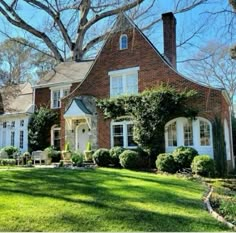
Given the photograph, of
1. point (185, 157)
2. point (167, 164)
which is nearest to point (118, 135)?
point (167, 164)

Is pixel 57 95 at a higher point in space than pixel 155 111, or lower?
higher

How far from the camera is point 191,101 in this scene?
58.0 ft

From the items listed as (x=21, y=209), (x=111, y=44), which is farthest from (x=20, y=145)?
(x=21, y=209)

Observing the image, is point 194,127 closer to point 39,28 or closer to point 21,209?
point 21,209

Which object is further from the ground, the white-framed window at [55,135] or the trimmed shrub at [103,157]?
the white-framed window at [55,135]

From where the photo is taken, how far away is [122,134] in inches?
784

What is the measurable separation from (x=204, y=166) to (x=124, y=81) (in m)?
7.76

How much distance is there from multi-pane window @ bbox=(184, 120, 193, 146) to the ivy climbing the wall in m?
0.74

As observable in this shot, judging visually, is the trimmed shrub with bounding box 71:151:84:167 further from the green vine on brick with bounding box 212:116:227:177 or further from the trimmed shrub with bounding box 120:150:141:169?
the green vine on brick with bounding box 212:116:227:177

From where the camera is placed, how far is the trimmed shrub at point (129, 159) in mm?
17219

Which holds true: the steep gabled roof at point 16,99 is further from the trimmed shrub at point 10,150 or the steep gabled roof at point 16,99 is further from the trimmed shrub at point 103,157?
the trimmed shrub at point 103,157

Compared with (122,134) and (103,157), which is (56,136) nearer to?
(122,134)

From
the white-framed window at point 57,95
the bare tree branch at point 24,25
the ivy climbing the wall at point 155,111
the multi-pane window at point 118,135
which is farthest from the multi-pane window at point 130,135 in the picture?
the bare tree branch at point 24,25

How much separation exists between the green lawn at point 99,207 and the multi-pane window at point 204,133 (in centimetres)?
758
